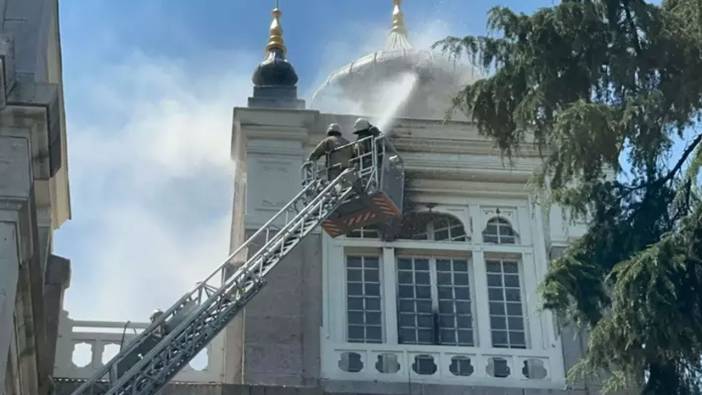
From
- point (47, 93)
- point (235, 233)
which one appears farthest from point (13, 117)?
point (235, 233)

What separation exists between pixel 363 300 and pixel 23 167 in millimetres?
6473

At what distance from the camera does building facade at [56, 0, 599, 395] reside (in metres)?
16.1

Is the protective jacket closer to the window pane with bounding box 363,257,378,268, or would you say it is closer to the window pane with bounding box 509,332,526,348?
the window pane with bounding box 363,257,378,268

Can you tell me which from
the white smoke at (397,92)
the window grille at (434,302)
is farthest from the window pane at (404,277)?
the white smoke at (397,92)

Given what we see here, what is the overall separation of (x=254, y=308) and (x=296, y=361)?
0.87 metres

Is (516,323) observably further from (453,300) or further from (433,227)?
(433,227)

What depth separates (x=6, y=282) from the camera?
11117 mm

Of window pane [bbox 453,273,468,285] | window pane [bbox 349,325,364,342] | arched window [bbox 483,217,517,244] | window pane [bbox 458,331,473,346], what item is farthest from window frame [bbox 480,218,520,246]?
window pane [bbox 349,325,364,342]

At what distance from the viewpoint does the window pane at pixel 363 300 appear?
16.8 m

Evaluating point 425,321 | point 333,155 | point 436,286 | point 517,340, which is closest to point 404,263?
point 436,286

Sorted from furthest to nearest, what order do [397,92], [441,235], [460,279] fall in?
1. [397,92]
2. [441,235]
3. [460,279]

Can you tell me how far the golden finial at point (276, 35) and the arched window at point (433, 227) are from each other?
3381mm

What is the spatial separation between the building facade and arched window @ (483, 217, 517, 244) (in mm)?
20

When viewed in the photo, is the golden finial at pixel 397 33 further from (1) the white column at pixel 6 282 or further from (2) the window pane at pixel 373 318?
(1) the white column at pixel 6 282
